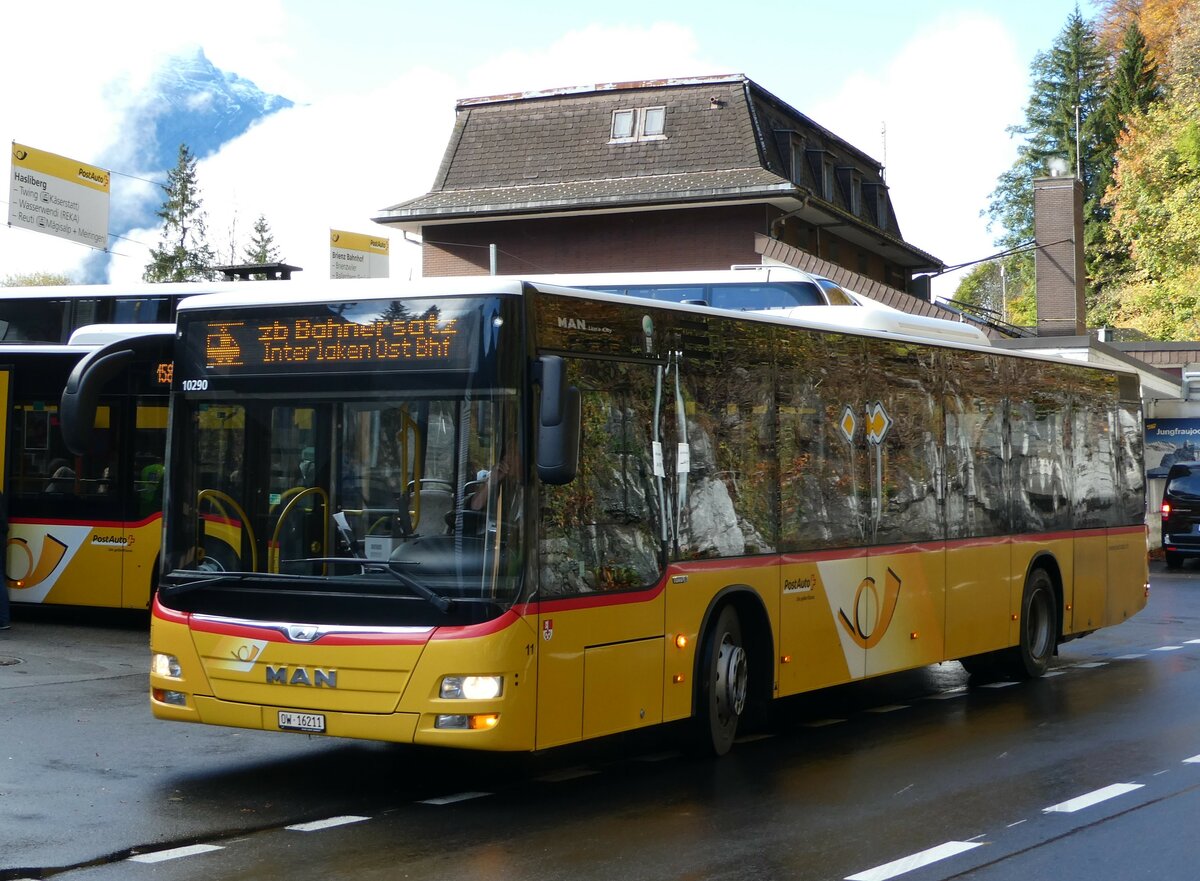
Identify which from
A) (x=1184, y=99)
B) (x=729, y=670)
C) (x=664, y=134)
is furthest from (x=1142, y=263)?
(x=729, y=670)

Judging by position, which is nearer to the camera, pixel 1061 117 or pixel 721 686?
pixel 721 686

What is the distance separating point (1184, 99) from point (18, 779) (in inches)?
2229

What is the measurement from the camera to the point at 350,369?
8.63 m

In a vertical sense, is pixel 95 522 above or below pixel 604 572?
above

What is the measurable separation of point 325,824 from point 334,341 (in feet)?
8.35

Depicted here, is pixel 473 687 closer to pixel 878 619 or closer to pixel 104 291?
pixel 878 619

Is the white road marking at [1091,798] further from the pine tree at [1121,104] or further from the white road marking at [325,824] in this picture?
the pine tree at [1121,104]

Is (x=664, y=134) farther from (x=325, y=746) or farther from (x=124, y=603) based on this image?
(x=325, y=746)

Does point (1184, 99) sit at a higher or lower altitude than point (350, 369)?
higher

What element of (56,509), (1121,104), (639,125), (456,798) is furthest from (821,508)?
(1121,104)

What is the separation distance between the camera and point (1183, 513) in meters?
31.2

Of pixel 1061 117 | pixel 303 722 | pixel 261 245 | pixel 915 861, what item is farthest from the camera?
pixel 261 245

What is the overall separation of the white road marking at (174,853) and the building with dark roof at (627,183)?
32.9m

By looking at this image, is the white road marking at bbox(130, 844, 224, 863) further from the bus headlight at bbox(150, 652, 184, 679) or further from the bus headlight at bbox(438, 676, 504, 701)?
the bus headlight at bbox(150, 652, 184, 679)
